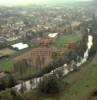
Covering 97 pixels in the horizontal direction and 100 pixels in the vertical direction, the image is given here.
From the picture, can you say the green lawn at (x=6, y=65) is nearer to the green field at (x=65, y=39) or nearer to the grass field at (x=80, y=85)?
the grass field at (x=80, y=85)

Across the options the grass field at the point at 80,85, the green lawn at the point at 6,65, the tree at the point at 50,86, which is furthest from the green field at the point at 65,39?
the tree at the point at 50,86

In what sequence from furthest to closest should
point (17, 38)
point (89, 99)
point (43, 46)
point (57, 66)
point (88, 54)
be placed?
point (17, 38) → point (43, 46) → point (88, 54) → point (57, 66) → point (89, 99)

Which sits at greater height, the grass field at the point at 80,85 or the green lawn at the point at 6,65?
the grass field at the point at 80,85

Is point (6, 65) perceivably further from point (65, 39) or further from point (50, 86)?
point (65, 39)

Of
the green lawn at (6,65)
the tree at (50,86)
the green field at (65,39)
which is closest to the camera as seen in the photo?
the tree at (50,86)

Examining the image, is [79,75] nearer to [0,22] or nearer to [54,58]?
[54,58]

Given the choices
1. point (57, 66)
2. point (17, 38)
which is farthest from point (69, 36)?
point (57, 66)

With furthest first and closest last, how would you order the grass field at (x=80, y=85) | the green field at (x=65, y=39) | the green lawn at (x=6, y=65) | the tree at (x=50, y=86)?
1. the green field at (x=65, y=39)
2. the green lawn at (x=6, y=65)
3. the tree at (x=50, y=86)
4. the grass field at (x=80, y=85)
